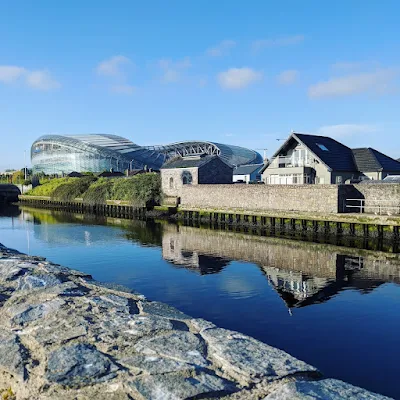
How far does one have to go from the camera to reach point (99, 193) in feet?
161

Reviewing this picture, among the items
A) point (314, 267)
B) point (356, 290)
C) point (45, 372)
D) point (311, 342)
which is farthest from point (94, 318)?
point (314, 267)

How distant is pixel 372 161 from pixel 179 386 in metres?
34.6

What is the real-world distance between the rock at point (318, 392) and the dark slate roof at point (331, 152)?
31999 millimetres

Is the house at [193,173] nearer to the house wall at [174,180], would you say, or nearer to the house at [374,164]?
the house wall at [174,180]

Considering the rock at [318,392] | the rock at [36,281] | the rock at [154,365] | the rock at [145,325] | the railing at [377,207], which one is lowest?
the rock at [318,392]

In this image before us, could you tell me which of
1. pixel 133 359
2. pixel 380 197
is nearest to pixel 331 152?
pixel 380 197

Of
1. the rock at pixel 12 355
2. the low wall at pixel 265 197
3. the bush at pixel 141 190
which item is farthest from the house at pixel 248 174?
the rock at pixel 12 355

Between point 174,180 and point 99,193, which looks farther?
point 99,193

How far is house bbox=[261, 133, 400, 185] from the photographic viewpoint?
111ft

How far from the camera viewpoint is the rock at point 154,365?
10.3ft

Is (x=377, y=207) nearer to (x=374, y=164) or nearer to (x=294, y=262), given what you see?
(x=294, y=262)

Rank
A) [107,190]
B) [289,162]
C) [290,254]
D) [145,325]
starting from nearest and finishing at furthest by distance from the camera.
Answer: [145,325], [290,254], [289,162], [107,190]

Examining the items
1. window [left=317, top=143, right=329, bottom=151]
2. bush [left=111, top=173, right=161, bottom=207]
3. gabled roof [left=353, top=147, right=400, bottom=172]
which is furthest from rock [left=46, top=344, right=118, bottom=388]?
bush [left=111, top=173, right=161, bottom=207]

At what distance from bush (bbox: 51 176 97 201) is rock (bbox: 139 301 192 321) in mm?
51302
